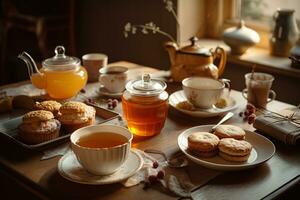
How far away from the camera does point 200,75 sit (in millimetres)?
1704

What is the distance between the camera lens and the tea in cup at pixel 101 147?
104 centimetres

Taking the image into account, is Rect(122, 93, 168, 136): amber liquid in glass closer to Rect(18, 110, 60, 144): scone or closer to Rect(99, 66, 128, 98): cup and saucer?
Rect(18, 110, 60, 144): scone

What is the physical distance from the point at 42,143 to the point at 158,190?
0.36 meters

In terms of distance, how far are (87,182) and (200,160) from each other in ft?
0.94

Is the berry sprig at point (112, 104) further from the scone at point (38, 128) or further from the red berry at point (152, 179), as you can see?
the red berry at point (152, 179)

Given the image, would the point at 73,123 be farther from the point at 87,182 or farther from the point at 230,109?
the point at 230,109

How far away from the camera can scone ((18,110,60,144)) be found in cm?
124

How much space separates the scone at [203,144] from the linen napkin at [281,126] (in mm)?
199

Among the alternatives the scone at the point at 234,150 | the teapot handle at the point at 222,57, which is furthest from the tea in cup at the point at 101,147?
the teapot handle at the point at 222,57

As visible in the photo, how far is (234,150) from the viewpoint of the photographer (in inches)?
44.9

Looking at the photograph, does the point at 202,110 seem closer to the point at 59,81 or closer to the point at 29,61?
the point at 59,81

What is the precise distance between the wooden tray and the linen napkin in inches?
17.1

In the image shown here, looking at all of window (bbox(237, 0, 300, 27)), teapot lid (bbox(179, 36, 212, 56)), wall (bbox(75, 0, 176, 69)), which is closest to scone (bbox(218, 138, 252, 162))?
teapot lid (bbox(179, 36, 212, 56))

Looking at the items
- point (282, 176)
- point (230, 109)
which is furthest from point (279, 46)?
point (282, 176)
